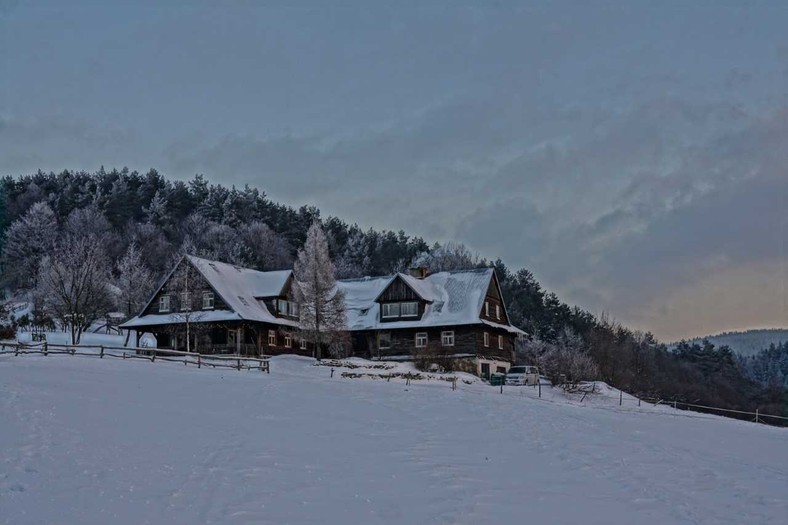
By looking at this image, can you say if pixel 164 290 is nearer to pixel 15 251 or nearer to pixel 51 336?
pixel 51 336

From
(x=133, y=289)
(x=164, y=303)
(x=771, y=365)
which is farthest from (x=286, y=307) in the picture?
(x=771, y=365)

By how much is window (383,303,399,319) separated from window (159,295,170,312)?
57.5ft

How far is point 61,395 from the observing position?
1049 inches

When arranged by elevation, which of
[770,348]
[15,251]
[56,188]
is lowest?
[770,348]

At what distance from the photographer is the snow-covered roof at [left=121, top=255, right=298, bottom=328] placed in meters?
58.8

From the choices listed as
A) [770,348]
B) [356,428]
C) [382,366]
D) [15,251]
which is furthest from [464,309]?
[770,348]

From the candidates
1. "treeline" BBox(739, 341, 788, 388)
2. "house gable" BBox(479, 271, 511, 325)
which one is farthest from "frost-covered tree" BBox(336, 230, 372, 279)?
"treeline" BBox(739, 341, 788, 388)

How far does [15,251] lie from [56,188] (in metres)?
25.7

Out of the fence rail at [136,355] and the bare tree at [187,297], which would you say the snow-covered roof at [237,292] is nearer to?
the bare tree at [187,297]

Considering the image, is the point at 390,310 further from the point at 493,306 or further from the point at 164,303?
the point at 164,303

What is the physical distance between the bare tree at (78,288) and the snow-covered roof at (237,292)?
5.78 meters

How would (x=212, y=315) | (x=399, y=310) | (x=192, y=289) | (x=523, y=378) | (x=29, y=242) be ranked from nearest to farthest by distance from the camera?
(x=523, y=378) → (x=212, y=315) → (x=192, y=289) → (x=399, y=310) → (x=29, y=242)

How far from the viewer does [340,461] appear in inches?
770

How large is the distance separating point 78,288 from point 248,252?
141 ft
